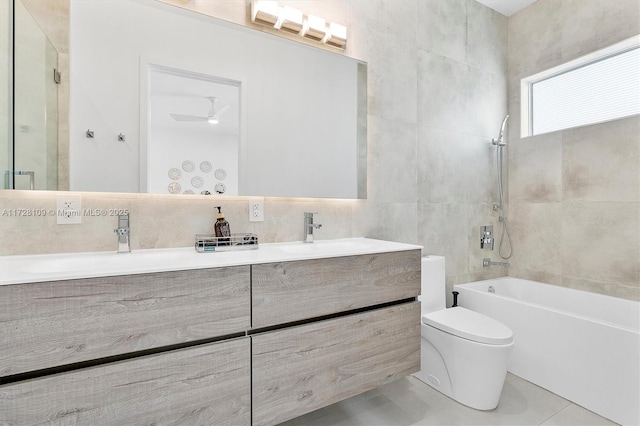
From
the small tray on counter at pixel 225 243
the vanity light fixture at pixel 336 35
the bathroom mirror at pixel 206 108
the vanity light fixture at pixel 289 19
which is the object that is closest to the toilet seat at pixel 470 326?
the bathroom mirror at pixel 206 108

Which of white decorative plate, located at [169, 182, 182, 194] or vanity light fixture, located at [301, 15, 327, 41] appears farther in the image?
vanity light fixture, located at [301, 15, 327, 41]

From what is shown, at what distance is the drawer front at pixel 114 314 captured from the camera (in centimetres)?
89

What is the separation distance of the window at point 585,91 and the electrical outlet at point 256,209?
2.47 m

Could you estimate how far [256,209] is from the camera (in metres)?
1.76

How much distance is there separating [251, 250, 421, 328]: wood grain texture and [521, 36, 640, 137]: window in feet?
6.53

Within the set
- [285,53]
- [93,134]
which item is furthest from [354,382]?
[285,53]

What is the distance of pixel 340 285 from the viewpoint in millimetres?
1420

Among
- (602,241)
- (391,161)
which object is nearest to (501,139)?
(602,241)

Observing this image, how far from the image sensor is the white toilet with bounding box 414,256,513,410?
5.62 feet

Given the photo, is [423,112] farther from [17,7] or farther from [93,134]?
[17,7]

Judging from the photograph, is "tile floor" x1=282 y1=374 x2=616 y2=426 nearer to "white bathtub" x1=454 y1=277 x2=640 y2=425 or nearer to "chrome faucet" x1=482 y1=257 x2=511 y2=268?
"white bathtub" x1=454 y1=277 x2=640 y2=425

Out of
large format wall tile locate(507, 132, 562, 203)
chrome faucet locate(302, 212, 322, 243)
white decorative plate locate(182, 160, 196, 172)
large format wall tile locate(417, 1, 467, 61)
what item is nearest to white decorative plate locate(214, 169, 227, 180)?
white decorative plate locate(182, 160, 196, 172)

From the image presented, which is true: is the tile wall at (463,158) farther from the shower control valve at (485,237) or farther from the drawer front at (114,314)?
the drawer front at (114,314)

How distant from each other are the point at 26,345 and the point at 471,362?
75.5 inches
